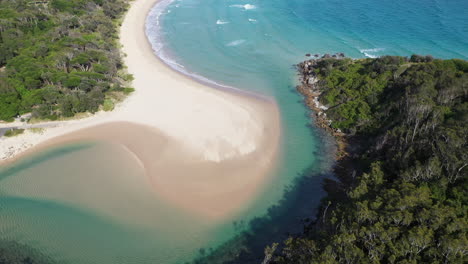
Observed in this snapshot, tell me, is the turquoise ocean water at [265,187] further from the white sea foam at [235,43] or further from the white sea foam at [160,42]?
the white sea foam at [160,42]

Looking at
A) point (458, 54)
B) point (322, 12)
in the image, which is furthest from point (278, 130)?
point (322, 12)

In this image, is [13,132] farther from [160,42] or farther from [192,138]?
[160,42]

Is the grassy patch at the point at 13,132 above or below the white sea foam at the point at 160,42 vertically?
below

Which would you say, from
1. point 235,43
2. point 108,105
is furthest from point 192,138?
point 235,43

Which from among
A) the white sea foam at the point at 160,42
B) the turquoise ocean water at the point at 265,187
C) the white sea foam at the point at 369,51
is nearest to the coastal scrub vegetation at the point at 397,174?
the turquoise ocean water at the point at 265,187

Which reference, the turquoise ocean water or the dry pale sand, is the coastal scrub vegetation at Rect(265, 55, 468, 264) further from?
the dry pale sand

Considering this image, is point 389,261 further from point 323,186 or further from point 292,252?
point 323,186
